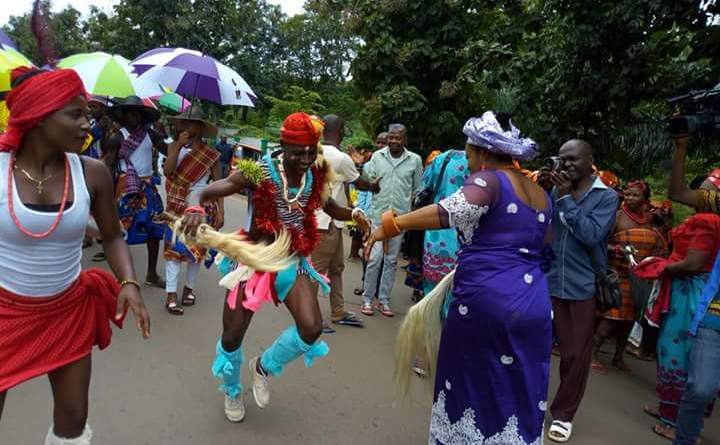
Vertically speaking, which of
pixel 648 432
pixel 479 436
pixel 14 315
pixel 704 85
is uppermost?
pixel 704 85

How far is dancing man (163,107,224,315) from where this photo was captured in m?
5.33

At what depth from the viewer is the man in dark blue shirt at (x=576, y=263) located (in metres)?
3.55

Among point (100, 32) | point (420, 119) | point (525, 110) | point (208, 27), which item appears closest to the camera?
point (525, 110)

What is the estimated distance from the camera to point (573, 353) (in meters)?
3.62

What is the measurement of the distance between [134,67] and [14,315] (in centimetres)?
424

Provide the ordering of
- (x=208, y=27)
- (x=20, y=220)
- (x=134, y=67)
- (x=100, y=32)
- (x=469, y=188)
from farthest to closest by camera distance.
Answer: (x=100, y=32), (x=208, y=27), (x=134, y=67), (x=469, y=188), (x=20, y=220)

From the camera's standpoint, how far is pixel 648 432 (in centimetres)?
392

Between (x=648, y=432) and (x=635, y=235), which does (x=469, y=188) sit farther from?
(x=635, y=235)

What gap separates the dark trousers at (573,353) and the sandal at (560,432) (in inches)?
1.4

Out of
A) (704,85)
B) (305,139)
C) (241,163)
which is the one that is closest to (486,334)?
(305,139)

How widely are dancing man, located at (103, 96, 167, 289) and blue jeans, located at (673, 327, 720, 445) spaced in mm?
4843

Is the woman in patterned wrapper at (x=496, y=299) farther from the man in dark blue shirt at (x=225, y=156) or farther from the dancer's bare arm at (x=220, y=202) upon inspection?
the man in dark blue shirt at (x=225, y=156)

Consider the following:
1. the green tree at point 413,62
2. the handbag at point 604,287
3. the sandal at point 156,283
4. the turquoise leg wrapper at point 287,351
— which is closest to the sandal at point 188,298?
the sandal at point 156,283

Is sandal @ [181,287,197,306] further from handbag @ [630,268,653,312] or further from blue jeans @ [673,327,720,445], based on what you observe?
blue jeans @ [673,327,720,445]
